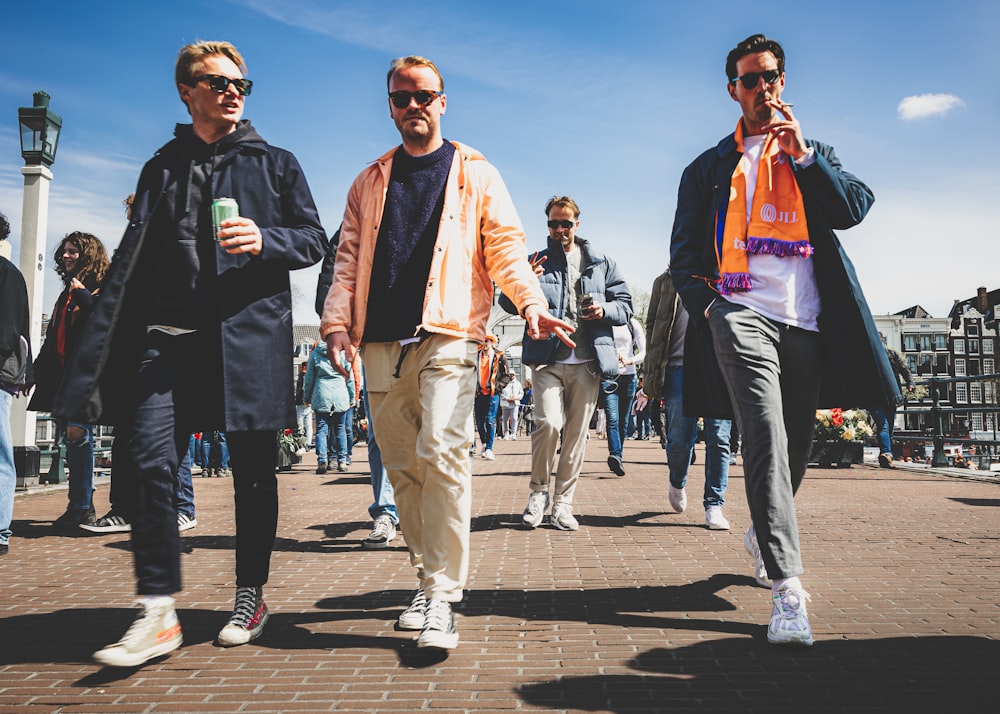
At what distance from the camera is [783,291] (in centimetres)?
352

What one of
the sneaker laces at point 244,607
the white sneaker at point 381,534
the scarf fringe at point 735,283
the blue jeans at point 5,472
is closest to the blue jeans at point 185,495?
the blue jeans at point 5,472

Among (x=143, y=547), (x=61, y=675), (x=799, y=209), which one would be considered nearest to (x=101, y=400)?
(x=143, y=547)

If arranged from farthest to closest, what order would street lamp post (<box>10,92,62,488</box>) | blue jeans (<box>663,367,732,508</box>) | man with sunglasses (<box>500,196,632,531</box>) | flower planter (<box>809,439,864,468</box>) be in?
flower planter (<box>809,439,864,468</box>), street lamp post (<box>10,92,62,488</box>), blue jeans (<box>663,367,732,508</box>), man with sunglasses (<box>500,196,632,531</box>)

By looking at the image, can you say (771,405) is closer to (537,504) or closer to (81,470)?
(537,504)

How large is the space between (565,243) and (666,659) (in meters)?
3.82

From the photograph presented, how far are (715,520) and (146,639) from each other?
4.19 m

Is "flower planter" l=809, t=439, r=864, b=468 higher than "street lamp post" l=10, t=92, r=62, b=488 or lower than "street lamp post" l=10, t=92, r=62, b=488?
lower

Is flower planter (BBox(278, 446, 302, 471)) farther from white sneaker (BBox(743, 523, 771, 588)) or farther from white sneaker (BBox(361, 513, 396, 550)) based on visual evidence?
white sneaker (BBox(743, 523, 771, 588))

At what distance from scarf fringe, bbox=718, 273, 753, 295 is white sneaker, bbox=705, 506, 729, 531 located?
9.61 feet

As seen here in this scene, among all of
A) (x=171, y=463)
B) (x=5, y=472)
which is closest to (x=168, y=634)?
(x=171, y=463)

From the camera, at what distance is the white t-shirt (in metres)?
3.51

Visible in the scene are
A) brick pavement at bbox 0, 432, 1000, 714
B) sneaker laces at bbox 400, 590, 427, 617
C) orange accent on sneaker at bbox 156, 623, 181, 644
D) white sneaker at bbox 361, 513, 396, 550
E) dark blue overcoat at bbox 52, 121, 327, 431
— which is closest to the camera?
brick pavement at bbox 0, 432, 1000, 714

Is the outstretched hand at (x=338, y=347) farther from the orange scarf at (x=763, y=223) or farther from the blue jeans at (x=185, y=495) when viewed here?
the blue jeans at (x=185, y=495)

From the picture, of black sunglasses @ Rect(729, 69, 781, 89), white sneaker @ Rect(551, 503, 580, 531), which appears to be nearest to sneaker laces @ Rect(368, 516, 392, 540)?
white sneaker @ Rect(551, 503, 580, 531)
